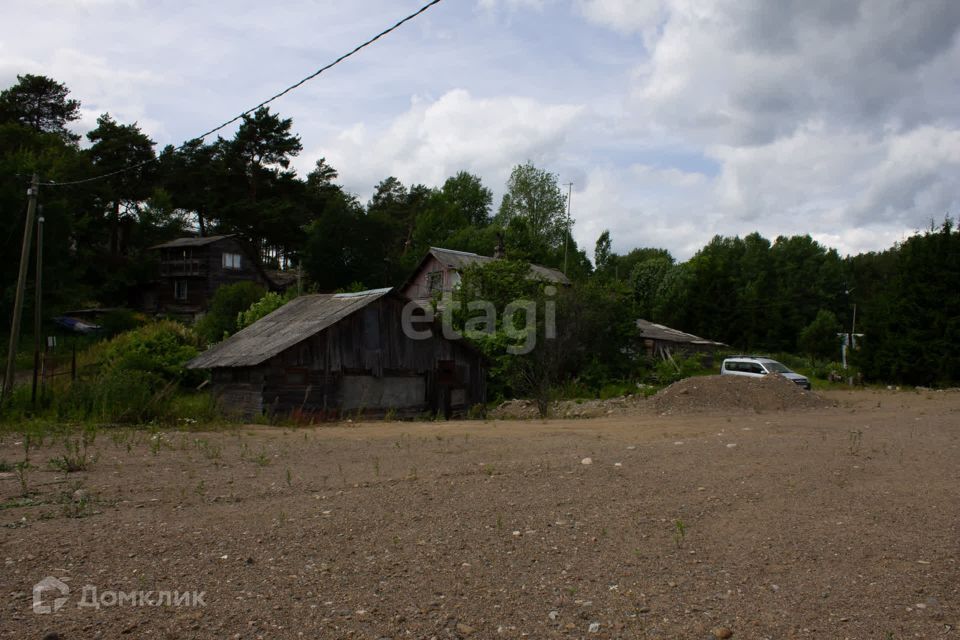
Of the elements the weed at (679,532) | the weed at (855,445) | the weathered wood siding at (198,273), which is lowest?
the weed at (679,532)

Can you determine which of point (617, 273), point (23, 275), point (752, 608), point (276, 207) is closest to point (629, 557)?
point (752, 608)

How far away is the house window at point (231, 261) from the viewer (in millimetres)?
54250

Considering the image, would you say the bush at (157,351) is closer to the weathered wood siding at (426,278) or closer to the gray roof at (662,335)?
the weathered wood siding at (426,278)

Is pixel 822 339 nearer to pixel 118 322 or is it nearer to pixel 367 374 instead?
pixel 367 374

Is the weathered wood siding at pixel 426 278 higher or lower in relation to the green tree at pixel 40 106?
lower

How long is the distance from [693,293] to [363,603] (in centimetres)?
5921

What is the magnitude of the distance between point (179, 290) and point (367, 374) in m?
36.5

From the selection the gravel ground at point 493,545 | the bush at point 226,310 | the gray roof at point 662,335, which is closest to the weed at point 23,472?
the gravel ground at point 493,545

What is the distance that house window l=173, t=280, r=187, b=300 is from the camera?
5506 cm

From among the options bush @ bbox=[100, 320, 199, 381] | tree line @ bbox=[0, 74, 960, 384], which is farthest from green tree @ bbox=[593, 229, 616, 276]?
bush @ bbox=[100, 320, 199, 381]

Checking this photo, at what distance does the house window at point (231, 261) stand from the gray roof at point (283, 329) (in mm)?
28237

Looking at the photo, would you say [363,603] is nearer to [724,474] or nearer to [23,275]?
[724,474]

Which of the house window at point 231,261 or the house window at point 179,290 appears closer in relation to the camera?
the house window at point 231,261

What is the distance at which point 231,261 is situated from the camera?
5466 cm
